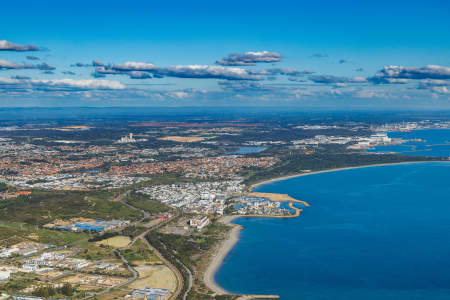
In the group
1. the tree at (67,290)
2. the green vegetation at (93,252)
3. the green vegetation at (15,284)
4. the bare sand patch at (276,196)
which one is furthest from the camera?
the bare sand patch at (276,196)

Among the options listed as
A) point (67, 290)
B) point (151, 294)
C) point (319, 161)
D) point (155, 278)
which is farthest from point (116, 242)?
point (319, 161)

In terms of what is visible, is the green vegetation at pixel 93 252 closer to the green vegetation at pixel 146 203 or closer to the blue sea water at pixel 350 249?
the blue sea water at pixel 350 249

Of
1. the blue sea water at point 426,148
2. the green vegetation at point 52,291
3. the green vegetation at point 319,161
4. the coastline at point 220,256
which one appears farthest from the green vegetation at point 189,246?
the blue sea water at point 426,148

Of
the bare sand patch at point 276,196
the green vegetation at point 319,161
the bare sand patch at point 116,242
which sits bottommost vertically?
the bare sand patch at point 116,242

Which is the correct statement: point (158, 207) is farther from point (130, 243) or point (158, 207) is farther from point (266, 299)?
point (266, 299)

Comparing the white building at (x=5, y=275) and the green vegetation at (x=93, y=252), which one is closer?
the white building at (x=5, y=275)

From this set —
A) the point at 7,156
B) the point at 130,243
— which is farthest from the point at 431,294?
the point at 7,156

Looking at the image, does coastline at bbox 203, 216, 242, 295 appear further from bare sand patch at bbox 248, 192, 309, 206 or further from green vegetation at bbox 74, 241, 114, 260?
bare sand patch at bbox 248, 192, 309, 206

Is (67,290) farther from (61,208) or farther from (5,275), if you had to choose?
(61,208)
